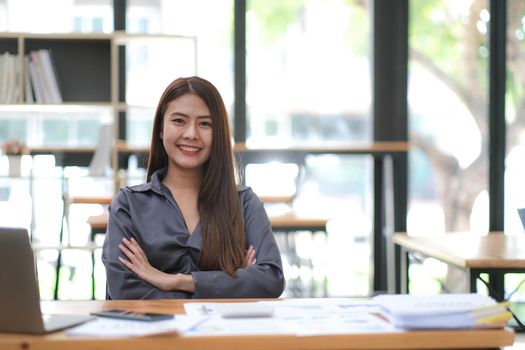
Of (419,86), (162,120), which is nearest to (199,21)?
(419,86)

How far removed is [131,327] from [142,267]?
0.71 m

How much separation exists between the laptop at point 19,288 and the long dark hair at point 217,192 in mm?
831

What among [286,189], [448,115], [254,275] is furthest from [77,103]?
[254,275]

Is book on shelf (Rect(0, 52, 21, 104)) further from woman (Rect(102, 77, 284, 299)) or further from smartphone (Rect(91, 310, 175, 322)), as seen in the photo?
smartphone (Rect(91, 310, 175, 322))

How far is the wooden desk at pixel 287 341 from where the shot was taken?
1.71 metres

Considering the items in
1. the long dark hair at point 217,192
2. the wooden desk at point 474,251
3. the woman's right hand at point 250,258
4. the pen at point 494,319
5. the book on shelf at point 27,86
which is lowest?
the wooden desk at point 474,251

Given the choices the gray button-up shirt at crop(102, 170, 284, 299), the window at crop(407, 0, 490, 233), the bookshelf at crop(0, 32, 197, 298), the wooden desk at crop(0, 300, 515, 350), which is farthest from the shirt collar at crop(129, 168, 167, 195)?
the window at crop(407, 0, 490, 233)

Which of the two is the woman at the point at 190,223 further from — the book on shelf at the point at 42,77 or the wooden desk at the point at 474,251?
the book on shelf at the point at 42,77

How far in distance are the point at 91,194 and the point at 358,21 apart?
2051 millimetres

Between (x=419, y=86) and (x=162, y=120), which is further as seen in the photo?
(x=419, y=86)

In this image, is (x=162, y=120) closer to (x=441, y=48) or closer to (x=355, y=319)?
(x=355, y=319)

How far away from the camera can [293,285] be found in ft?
19.8

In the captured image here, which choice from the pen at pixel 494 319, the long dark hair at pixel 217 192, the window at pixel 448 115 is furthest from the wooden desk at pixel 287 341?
the window at pixel 448 115

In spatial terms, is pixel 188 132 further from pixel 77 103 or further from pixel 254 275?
pixel 77 103
